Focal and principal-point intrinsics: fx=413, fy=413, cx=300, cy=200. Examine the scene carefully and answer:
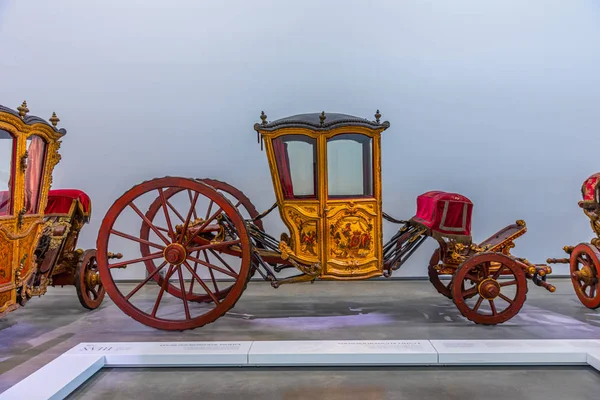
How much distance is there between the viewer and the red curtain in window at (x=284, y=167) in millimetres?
3254

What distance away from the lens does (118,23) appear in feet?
16.6

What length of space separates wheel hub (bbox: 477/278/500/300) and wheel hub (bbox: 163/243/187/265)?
225 cm

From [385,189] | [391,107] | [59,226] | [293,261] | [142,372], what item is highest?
[391,107]

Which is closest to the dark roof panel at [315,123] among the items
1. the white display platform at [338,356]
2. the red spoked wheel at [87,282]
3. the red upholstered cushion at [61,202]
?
the white display platform at [338,356]

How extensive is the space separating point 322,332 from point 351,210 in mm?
940

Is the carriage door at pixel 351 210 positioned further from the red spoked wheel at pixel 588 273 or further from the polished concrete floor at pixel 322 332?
the red spoked wheel at pixel 588 273

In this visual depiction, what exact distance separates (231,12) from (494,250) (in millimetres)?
4070

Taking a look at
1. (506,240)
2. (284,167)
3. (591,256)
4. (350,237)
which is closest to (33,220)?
(284,167)

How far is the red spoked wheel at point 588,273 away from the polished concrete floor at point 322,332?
0.37 ft

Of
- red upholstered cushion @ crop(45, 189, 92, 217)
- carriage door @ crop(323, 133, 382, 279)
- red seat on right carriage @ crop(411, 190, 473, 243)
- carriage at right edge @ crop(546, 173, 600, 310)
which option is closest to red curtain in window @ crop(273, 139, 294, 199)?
carriage door @ crop(323, 133, 382, 279)

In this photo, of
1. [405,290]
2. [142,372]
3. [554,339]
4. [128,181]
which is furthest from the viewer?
[128,181]

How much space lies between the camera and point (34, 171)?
3100 mm

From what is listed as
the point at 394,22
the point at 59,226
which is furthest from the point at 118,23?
the point at 394,22

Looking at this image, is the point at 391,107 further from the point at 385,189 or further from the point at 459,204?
the point at 459,204
